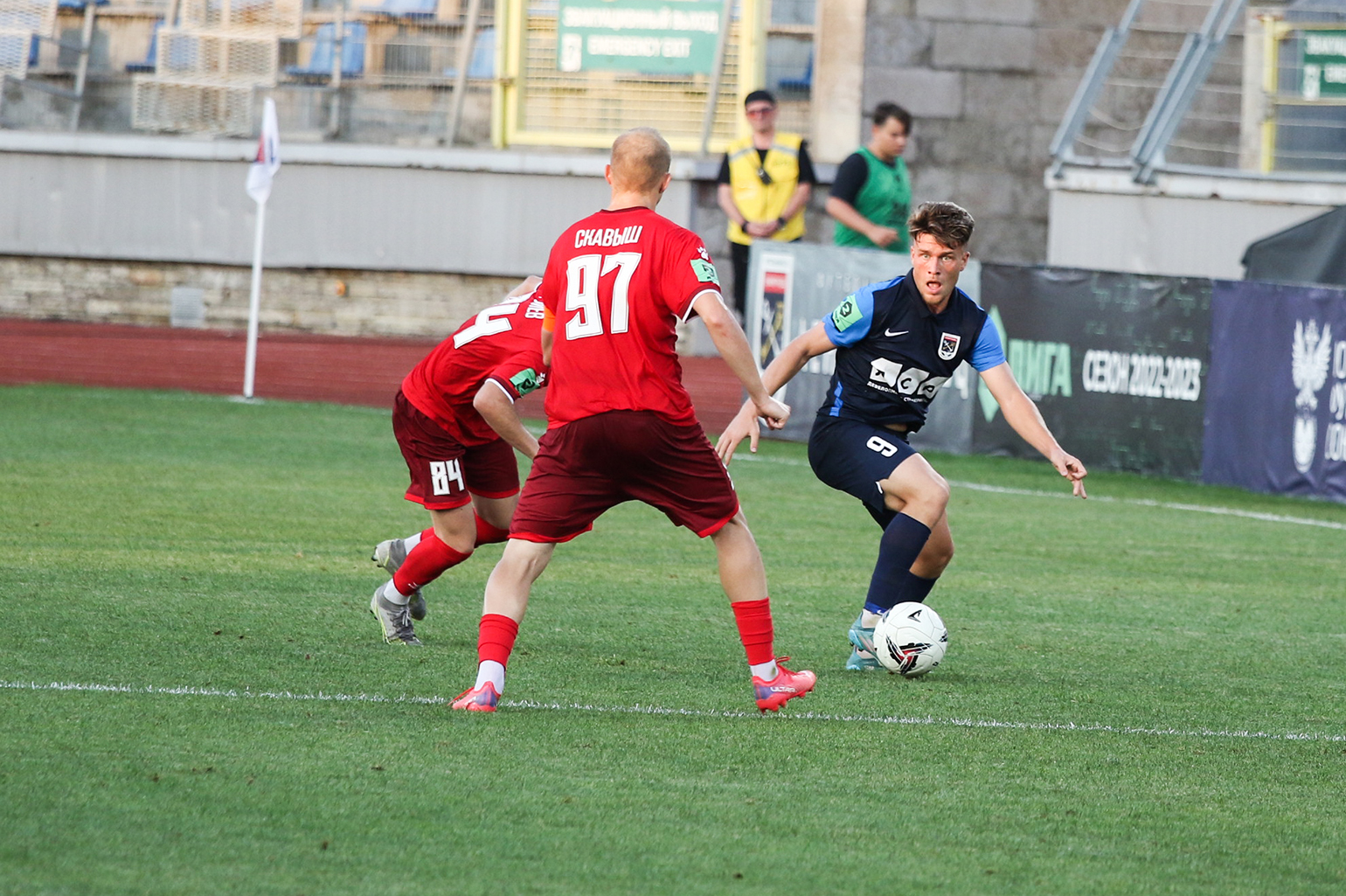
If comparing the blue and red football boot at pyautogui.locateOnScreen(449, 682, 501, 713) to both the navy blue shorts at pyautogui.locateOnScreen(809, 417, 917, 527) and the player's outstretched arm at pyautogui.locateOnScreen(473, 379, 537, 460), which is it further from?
the navy blue shorts at pyautogui.locateOnScreen(809, 417, 917, 527)

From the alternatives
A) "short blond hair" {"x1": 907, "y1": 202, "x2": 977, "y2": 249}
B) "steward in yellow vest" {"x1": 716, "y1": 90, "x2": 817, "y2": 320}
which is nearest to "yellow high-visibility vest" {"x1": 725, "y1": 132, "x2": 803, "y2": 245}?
"steward in yellow vest" {"x1": 716, "y1": 90, "x2": 817, "y2": 320}

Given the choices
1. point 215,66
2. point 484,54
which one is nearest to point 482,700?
point 484,54

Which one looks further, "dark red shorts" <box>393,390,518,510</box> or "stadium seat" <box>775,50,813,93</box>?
"stadium seat" <box>775,50,813,93</box>

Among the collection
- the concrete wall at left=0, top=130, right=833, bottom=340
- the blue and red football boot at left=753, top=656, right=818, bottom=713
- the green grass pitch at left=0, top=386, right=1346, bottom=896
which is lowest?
the green grass pitch at left=0, top=386, right=1346, bottom=896

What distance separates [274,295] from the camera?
73.7 feet

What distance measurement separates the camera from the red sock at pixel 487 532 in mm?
7090

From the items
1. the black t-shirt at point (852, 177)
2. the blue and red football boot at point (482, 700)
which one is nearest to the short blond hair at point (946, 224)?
the blue and red football boot at point (482, 700)

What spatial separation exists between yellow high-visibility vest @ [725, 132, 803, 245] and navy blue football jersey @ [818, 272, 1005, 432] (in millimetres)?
8672

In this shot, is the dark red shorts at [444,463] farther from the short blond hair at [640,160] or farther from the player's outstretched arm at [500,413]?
the short blond hair at [640,160]

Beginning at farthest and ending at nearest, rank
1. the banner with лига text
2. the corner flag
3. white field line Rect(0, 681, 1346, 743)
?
the corner flag, the banner with лига text, white field line Rect(0, 681, 1346, 743)

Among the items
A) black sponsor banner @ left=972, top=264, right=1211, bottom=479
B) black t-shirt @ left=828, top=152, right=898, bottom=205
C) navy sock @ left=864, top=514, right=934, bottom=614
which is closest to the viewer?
navy sock @ left=864, top=514, right=934, bottom=614

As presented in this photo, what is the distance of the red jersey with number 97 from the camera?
5312 millimetres

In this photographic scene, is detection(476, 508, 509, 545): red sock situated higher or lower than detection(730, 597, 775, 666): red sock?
higher

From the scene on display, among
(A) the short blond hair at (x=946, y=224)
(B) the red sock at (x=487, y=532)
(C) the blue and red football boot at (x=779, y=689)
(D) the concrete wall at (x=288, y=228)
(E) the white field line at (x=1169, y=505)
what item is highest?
(D) the concrete wall at (x=288, y=228)
